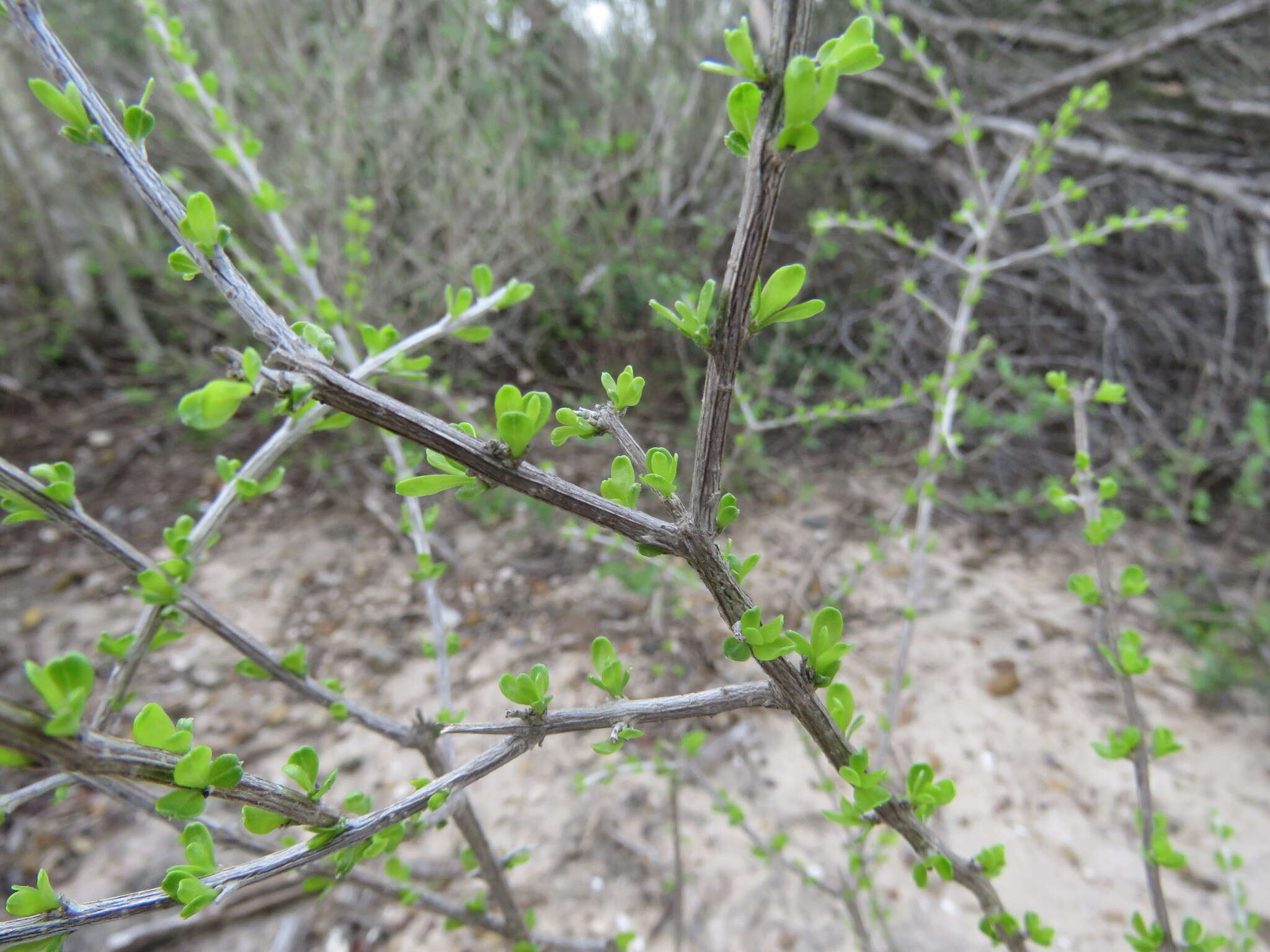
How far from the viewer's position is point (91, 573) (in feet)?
8.09

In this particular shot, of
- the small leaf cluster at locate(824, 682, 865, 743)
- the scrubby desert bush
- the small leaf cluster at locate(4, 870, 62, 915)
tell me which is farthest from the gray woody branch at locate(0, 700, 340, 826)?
the small leaf cluster at locate(824, 682, 865, 743)

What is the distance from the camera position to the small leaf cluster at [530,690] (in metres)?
0.50

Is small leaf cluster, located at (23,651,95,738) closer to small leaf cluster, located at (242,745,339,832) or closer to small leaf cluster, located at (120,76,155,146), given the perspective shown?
small leaf cluster, located at (242,745,339,832)

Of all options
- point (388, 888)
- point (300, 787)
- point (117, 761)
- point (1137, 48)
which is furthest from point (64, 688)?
point (1137, 48)

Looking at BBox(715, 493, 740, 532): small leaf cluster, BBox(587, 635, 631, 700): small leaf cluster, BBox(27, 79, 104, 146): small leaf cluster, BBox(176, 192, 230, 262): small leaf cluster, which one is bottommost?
BBox(587, 635, 631, 700): small leaf cluster

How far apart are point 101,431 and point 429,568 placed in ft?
11.3

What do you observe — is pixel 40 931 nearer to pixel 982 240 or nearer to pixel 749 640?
pixel 749 640

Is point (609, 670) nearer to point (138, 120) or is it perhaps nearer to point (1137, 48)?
point (138, 120)

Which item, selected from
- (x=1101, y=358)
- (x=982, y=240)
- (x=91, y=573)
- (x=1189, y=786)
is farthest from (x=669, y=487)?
(x=1101, y=358)

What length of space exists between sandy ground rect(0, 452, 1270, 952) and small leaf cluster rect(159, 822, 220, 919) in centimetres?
66

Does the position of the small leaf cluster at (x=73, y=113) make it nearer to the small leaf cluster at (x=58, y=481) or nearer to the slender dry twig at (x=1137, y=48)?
the small leaf cluster at (x=58, y=481)

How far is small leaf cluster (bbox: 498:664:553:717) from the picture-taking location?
0.50m

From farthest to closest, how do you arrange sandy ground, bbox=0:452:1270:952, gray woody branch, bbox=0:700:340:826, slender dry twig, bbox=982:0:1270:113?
slender dry twig, bbox=982:0:1270:113 → sandy ground, bbox=0:452:1270:952 → gray woody branch, bbox=0:700:340:826

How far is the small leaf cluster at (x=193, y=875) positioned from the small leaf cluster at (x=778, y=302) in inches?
20.0
